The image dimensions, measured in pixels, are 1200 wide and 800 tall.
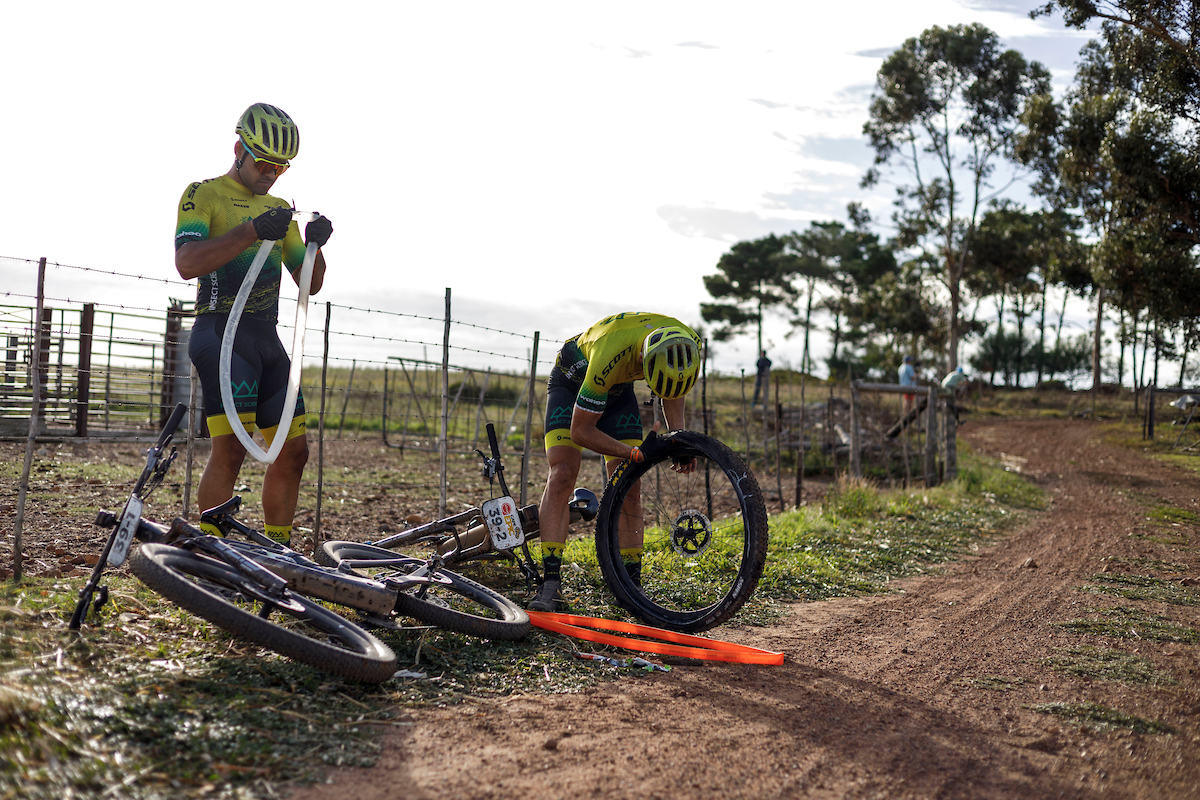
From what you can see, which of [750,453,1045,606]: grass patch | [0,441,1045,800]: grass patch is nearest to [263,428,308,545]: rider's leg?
[0,441,1045,800]: grass patch

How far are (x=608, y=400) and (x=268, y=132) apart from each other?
A: 215 cm

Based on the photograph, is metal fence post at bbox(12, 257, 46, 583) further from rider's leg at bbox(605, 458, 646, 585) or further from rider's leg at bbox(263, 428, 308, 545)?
rider's leg at bbox(605, 458, 646, 585)

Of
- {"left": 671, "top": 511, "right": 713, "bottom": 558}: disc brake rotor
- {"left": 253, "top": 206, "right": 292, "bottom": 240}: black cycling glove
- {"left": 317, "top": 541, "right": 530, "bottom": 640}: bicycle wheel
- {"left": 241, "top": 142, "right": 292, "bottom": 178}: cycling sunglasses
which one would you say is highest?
{"left": 241, "top": 142, "right": 292, "bottom": 178}: cycling sunglasses

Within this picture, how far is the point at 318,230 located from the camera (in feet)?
13.1

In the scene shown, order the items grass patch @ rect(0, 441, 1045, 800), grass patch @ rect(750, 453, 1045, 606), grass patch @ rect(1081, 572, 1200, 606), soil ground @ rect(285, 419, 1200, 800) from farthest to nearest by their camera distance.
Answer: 1. grass patch @ rect(750, 453, 1045, 606)
2. grass patch @ rect(1081, 572, 1200, 606)
3. soil ground @ rect(285, 419, 1200, 800)
4. grass patch @ rect(0, 441, 1045, 800)

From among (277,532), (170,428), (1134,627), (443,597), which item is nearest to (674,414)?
(443,597)

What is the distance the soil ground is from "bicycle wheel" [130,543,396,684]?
30 cm

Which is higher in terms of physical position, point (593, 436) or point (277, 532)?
point (593, 436)

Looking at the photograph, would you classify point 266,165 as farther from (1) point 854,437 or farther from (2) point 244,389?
(1) point 854,437

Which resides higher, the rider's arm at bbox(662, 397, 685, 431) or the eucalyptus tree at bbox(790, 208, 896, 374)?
the eucalyptus tree at bbox(790, 208, 896, 374)

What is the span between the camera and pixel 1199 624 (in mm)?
4648

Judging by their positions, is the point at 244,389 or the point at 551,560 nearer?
the point at 244,389

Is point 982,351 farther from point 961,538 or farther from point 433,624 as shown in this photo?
point 433,624

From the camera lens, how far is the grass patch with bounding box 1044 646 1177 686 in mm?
3520
